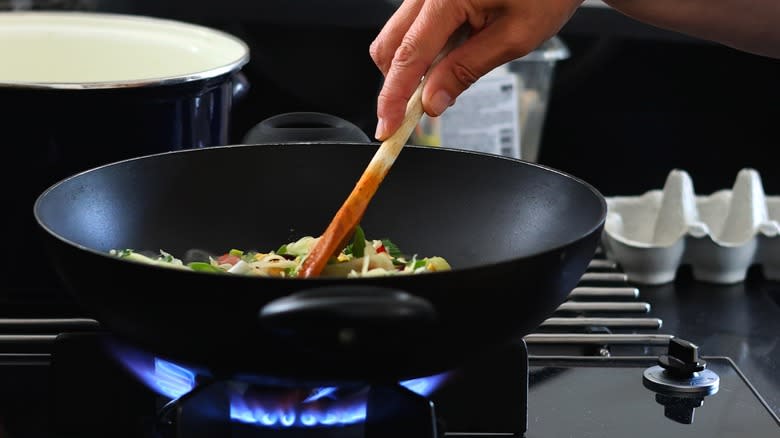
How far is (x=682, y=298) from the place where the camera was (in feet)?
4.09

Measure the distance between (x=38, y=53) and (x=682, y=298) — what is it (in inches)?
29.9

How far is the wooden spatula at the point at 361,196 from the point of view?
88cm

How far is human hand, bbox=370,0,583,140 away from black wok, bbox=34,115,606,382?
0.11 meters

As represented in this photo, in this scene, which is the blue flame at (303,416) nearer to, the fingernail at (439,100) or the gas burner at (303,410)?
the gas burner at (303,410)

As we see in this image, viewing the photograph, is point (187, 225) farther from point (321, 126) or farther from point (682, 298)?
point (682, 298)

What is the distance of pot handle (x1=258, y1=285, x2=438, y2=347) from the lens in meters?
0.62

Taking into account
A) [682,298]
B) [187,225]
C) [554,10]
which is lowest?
[682,298]

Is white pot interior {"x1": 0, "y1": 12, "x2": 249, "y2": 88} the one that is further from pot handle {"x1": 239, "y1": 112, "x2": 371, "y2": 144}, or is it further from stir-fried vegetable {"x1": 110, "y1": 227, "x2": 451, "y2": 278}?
stir-fried vegetable {"x1": 110, "y1": 227, "x2": 451, "y2": 278}

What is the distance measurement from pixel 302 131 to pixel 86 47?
33 centimetres

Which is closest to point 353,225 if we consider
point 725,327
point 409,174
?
point 409,174

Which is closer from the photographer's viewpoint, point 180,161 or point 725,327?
point 180,161

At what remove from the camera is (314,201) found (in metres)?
1.04

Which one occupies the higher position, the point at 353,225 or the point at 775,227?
the point at 353,225

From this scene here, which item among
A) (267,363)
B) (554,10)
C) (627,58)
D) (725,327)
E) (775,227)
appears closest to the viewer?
(267,363)
